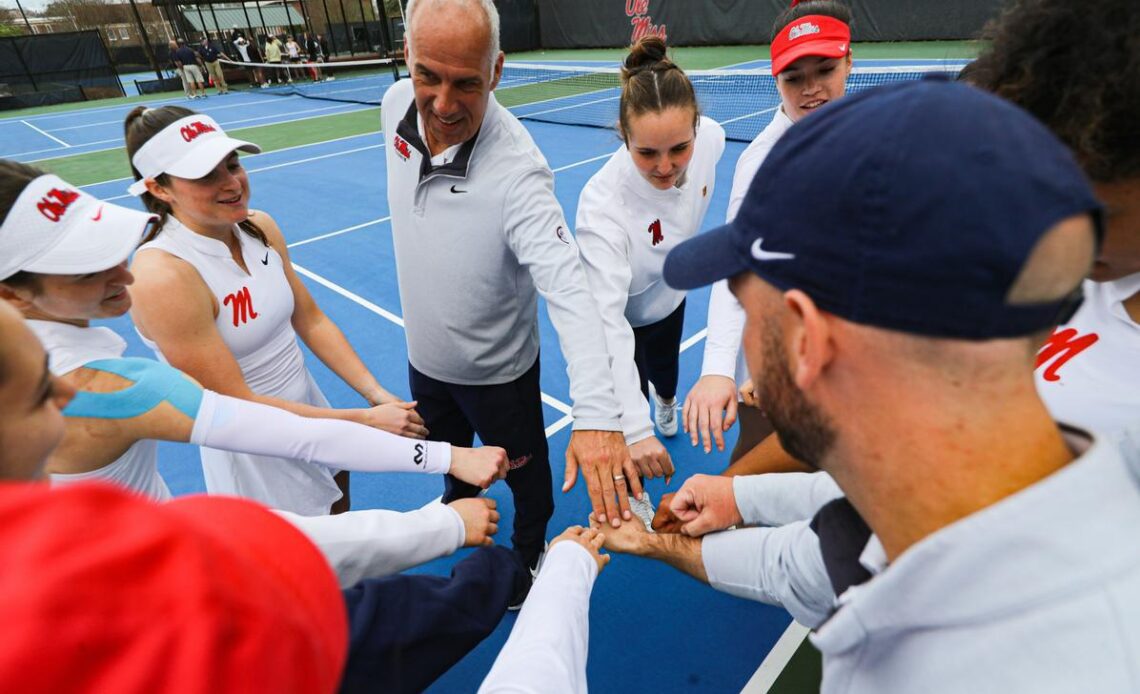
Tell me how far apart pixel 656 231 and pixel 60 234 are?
2.36 m

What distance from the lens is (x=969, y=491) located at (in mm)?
911

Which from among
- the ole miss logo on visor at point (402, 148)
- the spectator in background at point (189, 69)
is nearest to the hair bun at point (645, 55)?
the ole miss logo on visor at point (402, 148)

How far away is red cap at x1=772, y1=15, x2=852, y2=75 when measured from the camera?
2.91 meters

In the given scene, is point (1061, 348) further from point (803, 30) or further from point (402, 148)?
point (402, 148)

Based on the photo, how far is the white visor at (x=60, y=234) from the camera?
1.69 m

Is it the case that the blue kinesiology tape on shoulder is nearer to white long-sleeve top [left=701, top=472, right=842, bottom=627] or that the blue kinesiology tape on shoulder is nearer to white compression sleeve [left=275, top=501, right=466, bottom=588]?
white compression sleeve [left=275, top=501, right=466, bottom=588]

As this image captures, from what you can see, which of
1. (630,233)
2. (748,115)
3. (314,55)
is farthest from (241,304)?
(314,55)

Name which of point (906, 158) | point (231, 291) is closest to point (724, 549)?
point (906, 158)

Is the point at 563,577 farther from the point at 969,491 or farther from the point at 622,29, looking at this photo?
the point at 622,29

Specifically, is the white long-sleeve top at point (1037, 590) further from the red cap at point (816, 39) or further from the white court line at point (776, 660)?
the red cap at point (816, 39)

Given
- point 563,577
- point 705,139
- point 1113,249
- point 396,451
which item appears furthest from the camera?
point 705,139

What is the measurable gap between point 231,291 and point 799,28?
2.96m

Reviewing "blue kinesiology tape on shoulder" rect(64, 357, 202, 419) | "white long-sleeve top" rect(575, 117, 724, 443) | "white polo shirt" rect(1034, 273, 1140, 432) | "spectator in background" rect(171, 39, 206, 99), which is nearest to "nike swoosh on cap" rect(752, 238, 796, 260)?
"white polo shirt" rect(1034, 273, 1140, 432)

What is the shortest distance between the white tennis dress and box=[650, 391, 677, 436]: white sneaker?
223cm
